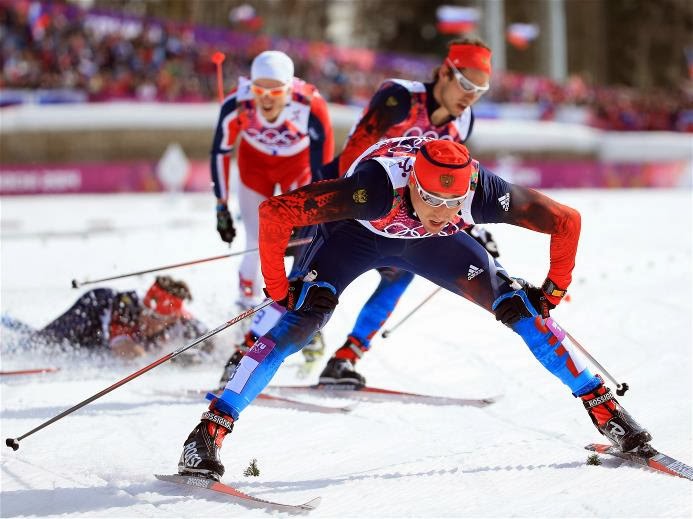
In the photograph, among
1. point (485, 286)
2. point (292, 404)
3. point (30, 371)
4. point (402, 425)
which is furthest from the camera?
point (30, 371)

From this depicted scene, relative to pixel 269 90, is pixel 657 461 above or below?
below

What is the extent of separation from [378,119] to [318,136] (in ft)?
2.52

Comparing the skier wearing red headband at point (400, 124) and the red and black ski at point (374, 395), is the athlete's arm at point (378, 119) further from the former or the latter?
the red and black ski at point (374, 395)

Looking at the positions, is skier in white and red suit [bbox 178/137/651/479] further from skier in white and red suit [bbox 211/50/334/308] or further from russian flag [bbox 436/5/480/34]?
russian flag [bbox 436/5/480/34]

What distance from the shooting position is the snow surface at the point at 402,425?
12.0ft

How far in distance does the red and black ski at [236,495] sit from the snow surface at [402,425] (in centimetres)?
4

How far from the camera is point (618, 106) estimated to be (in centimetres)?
2941

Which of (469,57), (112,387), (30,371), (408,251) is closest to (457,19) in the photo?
(469,57)

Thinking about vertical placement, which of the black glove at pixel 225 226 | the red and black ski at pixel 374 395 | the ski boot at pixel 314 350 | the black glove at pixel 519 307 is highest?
the black glove at pixel 519 307

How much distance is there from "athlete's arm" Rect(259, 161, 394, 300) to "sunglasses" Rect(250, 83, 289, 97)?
A: 2073 millimetres

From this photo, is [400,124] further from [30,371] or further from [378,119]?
[30,371]

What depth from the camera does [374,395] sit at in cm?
529

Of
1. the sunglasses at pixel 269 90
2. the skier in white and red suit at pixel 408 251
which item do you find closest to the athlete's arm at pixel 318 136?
the sunglasses at pixel 269 90

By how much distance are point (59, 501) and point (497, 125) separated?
877 inches
